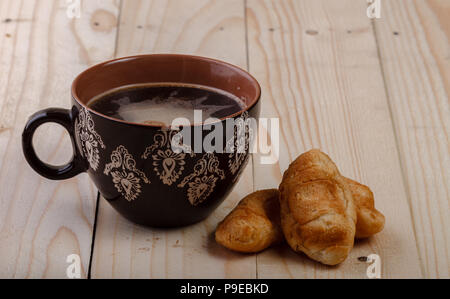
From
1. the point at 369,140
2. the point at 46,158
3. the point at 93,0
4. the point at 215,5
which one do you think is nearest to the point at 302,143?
the point at 369,140

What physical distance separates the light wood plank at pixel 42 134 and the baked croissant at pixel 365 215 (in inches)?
12.9

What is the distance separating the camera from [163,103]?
89 cm

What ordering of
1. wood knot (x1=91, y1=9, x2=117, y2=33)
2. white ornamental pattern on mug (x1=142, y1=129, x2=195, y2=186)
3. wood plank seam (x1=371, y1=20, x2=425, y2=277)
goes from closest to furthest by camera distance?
1. white ornamental pattern on mug (x1=142, y1=129, x2=195, y2=186)
2. wood plank seam (x1=371, y1=20, x2=425, y2=277)
3. wood knot (x1=91, y1=9, x2=117, y2=33)

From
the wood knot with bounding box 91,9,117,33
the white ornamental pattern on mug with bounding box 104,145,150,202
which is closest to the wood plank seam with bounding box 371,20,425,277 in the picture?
the white ornamental pattern on mug with bounding box 104,145,150,202

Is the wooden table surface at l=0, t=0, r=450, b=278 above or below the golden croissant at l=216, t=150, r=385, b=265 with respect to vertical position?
below

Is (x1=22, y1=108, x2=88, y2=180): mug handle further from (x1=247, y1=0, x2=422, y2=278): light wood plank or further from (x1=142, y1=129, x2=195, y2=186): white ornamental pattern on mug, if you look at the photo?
(x1=247, y1=0, x2=422, y2=278): light wood plank

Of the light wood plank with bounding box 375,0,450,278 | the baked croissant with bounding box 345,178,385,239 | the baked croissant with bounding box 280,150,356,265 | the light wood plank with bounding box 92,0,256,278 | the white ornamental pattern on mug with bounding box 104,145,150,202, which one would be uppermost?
the white ornamental pattern on mug with bounding box 104,145,150,202

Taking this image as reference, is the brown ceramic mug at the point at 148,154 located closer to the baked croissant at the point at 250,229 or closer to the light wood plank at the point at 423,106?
the baked croissant at the point at 250,229

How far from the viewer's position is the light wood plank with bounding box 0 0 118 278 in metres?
0.84

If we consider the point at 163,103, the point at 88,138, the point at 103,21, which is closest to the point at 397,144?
the point at 163,103

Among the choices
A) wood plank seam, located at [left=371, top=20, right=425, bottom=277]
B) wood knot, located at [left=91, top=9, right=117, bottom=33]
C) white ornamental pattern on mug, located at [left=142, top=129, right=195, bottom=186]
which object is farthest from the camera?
wood knot, located at [left=91, top=9, right=117, bottom=33]

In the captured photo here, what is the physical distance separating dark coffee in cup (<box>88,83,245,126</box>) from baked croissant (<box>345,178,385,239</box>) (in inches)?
7.1

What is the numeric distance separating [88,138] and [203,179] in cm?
14

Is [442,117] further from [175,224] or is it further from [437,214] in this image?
[175,224]
